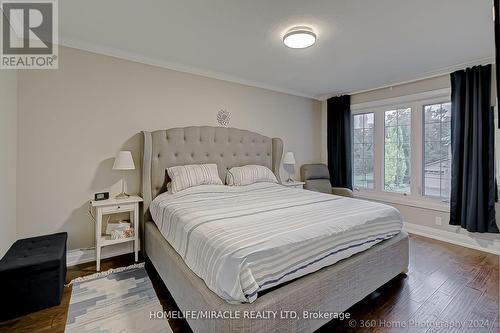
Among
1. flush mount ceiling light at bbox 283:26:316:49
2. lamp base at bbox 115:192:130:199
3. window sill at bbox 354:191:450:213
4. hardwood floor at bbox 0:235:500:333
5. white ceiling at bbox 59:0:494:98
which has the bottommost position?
hardwood floor at bbox 0:235:500:333

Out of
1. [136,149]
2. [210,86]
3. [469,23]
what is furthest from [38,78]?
[469,23]

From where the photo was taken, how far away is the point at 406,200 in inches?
148

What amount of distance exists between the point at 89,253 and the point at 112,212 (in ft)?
1.91

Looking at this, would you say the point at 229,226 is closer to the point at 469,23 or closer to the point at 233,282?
the point at 233,282

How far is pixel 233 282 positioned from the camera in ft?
4.01

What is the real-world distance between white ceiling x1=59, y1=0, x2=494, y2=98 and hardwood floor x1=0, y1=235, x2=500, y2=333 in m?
2.32

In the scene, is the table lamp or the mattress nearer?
the mattress

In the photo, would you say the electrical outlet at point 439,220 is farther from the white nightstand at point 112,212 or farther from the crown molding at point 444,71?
the white nightstand at point 112,212

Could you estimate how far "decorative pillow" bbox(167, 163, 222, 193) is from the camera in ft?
8.94

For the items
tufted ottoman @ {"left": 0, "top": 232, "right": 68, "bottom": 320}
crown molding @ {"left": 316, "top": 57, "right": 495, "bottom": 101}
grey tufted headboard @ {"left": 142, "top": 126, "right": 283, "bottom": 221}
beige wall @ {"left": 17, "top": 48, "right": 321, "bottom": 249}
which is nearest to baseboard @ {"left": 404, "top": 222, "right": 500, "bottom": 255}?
crown molding @ {"left": 316, "top": 57, "right": 495, "bottom": 101}

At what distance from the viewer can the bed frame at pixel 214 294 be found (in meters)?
1.28

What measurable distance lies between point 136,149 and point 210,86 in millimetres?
1352

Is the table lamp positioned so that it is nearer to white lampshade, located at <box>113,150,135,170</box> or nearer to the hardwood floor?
white lampshade, located at <box>113,150,135,170</box>

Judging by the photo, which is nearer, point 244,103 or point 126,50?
point 126,50
